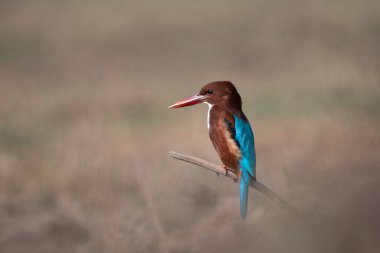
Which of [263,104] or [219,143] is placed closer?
[219,143]

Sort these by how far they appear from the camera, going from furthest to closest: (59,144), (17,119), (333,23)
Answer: (333,23)
(17,119)
(59,144)

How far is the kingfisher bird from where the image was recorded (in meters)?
1.95

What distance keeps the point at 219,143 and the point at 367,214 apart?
1.40 meters

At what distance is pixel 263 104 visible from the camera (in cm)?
570

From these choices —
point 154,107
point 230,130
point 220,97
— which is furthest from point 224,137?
point 154,107

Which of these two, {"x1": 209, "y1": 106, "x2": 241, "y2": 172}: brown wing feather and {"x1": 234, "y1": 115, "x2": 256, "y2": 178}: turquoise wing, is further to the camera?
{"x1": 209, "y1": 106, "x2": 241, "y2": 172}: brown wing feather

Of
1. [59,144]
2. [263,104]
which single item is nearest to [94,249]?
[59,144]

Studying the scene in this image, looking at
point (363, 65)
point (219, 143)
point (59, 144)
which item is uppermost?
point (363, 65)

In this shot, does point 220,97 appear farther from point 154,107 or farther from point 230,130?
point 154,107

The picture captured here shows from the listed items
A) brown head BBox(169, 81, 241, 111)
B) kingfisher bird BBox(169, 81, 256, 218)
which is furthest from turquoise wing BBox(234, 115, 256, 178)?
brown head BBox(169, 81, 241, 111)

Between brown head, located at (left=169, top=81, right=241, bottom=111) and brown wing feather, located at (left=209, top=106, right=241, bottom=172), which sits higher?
brown head, located at (left=169, top=81, right=241, bottom=111)

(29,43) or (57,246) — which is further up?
(29,43)

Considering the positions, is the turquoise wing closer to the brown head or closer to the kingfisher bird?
the kingfisher bird

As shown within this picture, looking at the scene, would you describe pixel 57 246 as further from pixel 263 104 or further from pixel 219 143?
pixel 263 104
